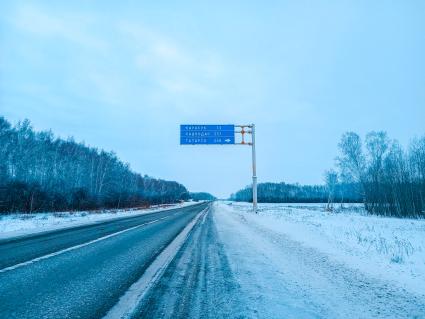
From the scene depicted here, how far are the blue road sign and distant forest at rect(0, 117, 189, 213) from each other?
Answer: 1597 cm

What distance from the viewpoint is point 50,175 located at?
43.8 meters

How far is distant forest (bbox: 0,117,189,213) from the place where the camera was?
25156 millimetres

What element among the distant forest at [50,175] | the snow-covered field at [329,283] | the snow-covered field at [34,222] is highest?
the distant forest at [50,175]

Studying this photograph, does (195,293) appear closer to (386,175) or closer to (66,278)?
(66,278)

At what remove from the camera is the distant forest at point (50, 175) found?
82.5 feet

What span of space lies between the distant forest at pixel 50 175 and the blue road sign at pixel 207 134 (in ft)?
52.4

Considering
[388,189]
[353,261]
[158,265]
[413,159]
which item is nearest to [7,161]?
[158,265]

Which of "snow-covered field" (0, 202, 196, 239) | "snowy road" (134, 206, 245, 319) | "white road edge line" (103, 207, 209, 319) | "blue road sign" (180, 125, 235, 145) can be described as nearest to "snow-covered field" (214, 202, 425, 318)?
"snowy road" (134, 206, 245, 319)

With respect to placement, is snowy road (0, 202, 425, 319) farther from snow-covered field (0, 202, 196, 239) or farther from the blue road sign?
A: the blue road sign

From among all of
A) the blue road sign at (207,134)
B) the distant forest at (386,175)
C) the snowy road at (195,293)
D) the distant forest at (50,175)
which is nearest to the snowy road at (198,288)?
the snowy road at (195,293)

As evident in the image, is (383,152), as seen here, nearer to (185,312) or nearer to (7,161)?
(185,312)

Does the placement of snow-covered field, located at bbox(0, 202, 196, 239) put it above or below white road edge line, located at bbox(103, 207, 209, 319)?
below

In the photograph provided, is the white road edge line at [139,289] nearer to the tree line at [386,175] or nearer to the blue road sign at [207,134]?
the blue road sign at [207,134]

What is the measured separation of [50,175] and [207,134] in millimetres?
33295
